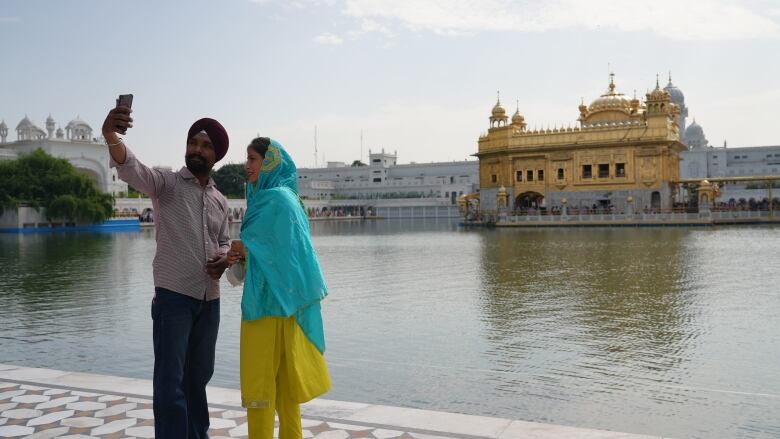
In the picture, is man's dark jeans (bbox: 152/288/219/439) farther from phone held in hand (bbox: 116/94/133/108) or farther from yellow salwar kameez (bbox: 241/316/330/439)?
phone held in hand (bbox: 116/94/133/108)

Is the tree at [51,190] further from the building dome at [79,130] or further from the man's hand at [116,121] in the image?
the man's hand at [116,121]

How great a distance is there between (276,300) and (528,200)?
53.5 meters

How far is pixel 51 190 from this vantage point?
172 feet

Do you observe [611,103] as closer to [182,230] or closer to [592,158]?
[592,158]

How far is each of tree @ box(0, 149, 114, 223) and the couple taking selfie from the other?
167 ft

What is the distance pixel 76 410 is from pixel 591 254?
17.6 m

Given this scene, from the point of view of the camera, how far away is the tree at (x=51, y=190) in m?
50.9

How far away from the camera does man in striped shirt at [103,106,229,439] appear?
3746 mm

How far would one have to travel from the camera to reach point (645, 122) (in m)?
49.5

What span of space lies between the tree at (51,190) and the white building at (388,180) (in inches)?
1797

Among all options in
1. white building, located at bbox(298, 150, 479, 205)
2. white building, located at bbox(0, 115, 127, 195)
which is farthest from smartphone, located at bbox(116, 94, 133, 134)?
white building, located at bbox(298, 150, 479, 205)

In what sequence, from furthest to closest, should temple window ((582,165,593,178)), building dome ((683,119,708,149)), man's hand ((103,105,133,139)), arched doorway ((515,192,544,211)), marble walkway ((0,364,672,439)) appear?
building dome ((683,119,708,149)) < arched doorway ((515,192,544,211)) < temple window ((582,165,593,178)) < marble walkway ((0,364,672,439)) < man's hand ((103,105,133,139))

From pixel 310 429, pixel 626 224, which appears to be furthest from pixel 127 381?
pixel 626 224

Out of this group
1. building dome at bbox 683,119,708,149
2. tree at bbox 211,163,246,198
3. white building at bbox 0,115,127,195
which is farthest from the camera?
building dome at bbox 683,119,708,149
